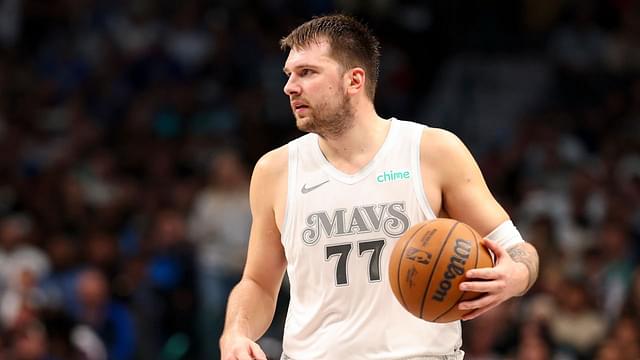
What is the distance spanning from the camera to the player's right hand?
15.9ft

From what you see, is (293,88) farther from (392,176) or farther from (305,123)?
(392,176)

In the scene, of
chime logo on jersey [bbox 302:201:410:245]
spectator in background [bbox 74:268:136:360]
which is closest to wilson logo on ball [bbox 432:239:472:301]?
chime logo on jersey [bbox 302:201:410:245]

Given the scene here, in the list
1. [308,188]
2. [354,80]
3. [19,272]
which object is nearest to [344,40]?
[354,80]

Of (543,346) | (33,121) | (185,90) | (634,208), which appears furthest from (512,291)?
(33,121)

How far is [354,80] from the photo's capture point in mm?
5254

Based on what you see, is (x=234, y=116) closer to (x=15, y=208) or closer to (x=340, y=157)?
(x=15, y=208)

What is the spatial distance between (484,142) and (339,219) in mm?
8415

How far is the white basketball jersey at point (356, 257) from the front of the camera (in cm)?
500

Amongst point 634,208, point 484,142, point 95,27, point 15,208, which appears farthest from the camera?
point 95,27

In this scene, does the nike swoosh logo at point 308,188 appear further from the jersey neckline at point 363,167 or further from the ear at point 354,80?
the ear at point 354,80

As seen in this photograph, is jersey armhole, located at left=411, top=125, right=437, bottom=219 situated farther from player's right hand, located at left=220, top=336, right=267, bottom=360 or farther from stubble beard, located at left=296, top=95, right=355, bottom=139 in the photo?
player's right hand, located at left=220, top=336, right=267, bottom=360

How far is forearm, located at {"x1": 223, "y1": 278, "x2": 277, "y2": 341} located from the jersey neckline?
63 cm

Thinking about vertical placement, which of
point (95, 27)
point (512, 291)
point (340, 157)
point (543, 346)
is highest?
point (95, 27)

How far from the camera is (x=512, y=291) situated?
4.68 metres
